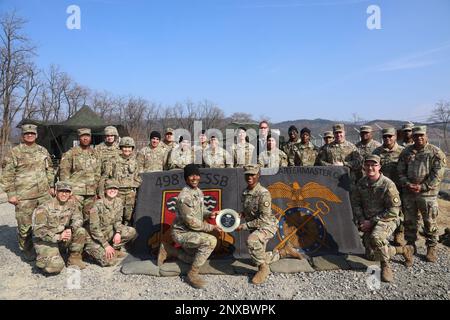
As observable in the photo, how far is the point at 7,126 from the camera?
30469 millimetres

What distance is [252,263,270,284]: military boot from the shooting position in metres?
4.50

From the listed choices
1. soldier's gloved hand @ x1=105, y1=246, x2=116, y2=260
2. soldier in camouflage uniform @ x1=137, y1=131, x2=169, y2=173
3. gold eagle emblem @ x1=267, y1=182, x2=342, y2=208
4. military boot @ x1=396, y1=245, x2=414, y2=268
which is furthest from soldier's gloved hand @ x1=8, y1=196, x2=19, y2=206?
military boot @ x1=396, y1=245, x2=414, y2=268

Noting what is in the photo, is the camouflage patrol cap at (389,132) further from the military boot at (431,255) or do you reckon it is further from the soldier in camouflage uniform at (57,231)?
the soldier in camouflage uniform at (57,231)

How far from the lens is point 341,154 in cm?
652

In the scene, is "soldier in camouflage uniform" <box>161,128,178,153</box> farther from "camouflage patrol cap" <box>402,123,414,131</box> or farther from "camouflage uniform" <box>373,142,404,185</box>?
"camouflage patrol cap" <box>402,123,414,131</box>

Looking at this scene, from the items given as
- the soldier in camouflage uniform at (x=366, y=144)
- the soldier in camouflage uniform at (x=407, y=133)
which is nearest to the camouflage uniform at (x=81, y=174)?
the soldier in camouflage uniform at (x=366, y=144)

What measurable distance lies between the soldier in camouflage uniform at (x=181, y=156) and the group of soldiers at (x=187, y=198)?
0.02m

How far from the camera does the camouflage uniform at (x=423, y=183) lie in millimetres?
5277

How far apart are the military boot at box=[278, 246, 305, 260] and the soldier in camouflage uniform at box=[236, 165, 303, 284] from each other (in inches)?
14.8

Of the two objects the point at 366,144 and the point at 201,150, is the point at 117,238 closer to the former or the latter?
the point at 201,150

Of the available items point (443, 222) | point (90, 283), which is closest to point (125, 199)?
point (90, 283)

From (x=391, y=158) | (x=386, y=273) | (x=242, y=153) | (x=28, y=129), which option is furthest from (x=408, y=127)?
(x=28, y=129)

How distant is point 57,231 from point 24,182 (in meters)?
1.51

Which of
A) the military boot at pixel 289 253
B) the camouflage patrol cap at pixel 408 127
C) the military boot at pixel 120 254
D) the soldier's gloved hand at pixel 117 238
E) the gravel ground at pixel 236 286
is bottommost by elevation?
the gravel ground at pixel 236 286
